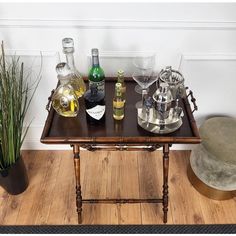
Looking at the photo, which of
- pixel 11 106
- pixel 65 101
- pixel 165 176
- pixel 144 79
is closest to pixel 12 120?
pixel 11 106

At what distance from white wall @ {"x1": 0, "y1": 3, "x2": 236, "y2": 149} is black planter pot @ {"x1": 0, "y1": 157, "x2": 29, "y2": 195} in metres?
0.47

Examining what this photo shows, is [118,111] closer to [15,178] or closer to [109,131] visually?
[109,131]

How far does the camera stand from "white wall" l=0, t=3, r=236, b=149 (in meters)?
1.37

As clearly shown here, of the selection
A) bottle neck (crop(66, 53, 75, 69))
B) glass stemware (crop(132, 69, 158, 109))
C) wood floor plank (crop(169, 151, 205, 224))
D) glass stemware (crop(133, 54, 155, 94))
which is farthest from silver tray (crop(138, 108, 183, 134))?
wood floor plank (crop(169, 151, 205, 224))

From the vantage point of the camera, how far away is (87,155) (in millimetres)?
1913

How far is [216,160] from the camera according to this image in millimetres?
1498

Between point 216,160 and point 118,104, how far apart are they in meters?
0.63

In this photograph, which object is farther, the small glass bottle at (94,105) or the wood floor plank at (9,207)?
the wood floor plank at (9,207)

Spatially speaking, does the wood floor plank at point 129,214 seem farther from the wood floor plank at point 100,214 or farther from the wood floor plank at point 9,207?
the wood floor plank at point 9,207

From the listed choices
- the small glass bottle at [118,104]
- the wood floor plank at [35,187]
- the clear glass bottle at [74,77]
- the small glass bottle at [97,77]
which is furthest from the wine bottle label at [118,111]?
the wood floor plank at [35,187]

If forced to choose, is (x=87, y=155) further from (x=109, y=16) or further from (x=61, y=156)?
(x=109, y=16)

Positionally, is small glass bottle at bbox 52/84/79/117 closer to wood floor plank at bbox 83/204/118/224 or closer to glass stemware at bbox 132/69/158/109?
glass stemware at bbox 132/69/158/109

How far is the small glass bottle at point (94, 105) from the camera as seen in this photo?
4.00 ft

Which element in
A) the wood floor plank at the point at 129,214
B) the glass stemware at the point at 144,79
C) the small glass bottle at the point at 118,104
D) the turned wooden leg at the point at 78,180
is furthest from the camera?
the wood floor plank at the point at 129,214
